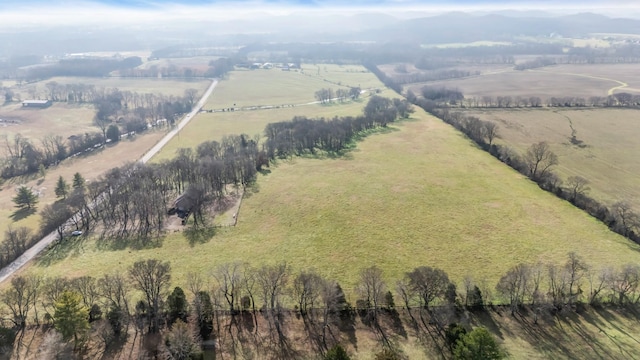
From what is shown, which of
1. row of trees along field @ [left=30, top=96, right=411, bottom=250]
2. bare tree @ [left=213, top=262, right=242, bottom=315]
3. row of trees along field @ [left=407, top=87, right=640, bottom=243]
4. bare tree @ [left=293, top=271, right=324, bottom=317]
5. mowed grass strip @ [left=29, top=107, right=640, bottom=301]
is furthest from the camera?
row of trees along field @ [left=30, top=96, right=411, bottom=250]

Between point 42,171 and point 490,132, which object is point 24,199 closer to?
point 42,171

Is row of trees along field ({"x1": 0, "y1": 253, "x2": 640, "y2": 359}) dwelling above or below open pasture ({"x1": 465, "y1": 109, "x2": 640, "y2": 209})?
below

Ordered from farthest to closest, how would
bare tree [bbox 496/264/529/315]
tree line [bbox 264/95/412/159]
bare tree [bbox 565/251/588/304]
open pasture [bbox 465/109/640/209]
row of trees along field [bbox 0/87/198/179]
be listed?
1. tree line [bbox 264/95/412/159]
2. row of trees along field [bbox 0/87/198/179]
3. open pasture [bbox 465/109/640/209]
4. bare tree [bbox 565/251/588/304]
5. bare tree [bbox 496/264/529/315]

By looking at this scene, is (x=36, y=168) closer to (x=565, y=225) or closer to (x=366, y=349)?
(x=366, y=349)

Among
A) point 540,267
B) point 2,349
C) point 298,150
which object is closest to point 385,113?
point 298,150

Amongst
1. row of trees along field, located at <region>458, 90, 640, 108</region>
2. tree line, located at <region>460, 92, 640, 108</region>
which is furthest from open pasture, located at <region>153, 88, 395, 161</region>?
tree line, located at <region>460, 92, 640, 108</region>

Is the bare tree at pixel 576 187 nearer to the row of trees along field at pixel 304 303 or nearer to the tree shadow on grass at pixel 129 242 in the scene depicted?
the row of trees along field at pixel 304 303

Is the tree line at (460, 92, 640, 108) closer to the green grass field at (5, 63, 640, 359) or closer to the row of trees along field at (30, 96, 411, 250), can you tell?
the green grass field at (5, 63, 640, 359)
